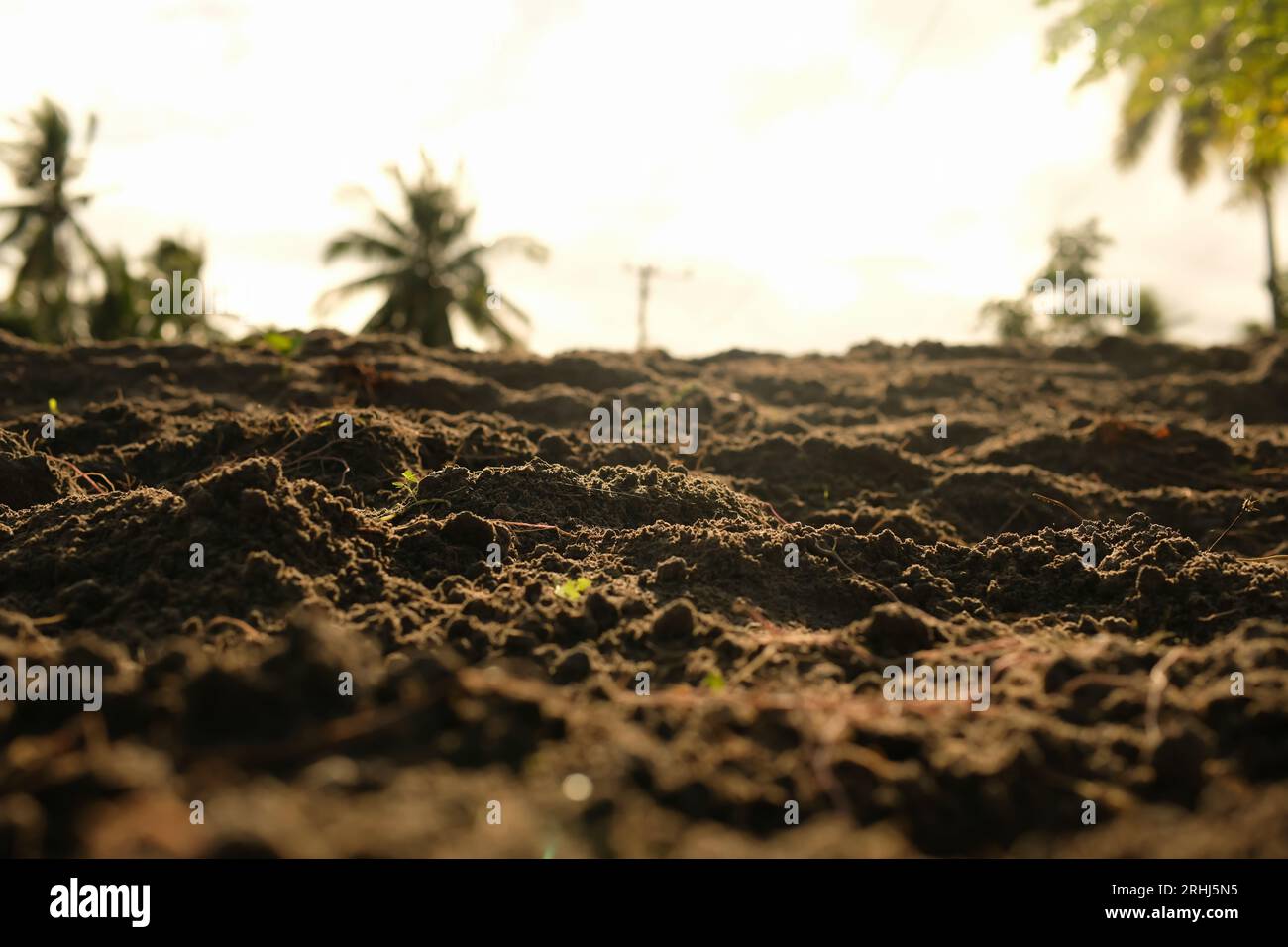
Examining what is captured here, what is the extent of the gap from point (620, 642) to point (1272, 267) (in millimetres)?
22333

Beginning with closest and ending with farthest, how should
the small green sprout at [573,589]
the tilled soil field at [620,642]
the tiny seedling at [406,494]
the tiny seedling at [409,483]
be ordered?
the tilled soil field at [620,642] < the small green sprout at [573,589] < the tiny seedling at [406,494] < the tiny seedling at [409,483]

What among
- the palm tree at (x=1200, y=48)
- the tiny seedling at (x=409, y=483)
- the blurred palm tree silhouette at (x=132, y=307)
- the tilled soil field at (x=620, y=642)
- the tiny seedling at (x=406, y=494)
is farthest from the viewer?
the blurred palm tree silhouette at (x=132, y=307)

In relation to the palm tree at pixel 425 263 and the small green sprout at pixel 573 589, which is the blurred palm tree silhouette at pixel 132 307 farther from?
the small green sprout at pixel 573 589

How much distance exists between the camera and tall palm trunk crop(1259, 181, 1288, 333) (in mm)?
18141

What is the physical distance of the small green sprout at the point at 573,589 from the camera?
9.89 ft

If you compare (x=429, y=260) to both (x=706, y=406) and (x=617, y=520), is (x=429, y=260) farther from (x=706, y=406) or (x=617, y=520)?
(x=617, y=520)

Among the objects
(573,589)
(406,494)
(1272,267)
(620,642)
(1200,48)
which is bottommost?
(620,642)

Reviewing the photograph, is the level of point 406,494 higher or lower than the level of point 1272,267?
lower

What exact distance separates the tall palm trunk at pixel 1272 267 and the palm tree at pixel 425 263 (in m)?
17.3

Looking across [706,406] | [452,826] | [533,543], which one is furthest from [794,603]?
[706,406]

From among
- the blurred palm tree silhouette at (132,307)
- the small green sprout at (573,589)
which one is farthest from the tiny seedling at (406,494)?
the blurred palm tree silhouette at (132,307)

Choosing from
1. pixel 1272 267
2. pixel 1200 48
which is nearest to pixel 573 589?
pixel 1200 48

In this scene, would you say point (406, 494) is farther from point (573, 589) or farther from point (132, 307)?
point (132, 307)

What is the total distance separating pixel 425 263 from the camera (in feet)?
77.6
